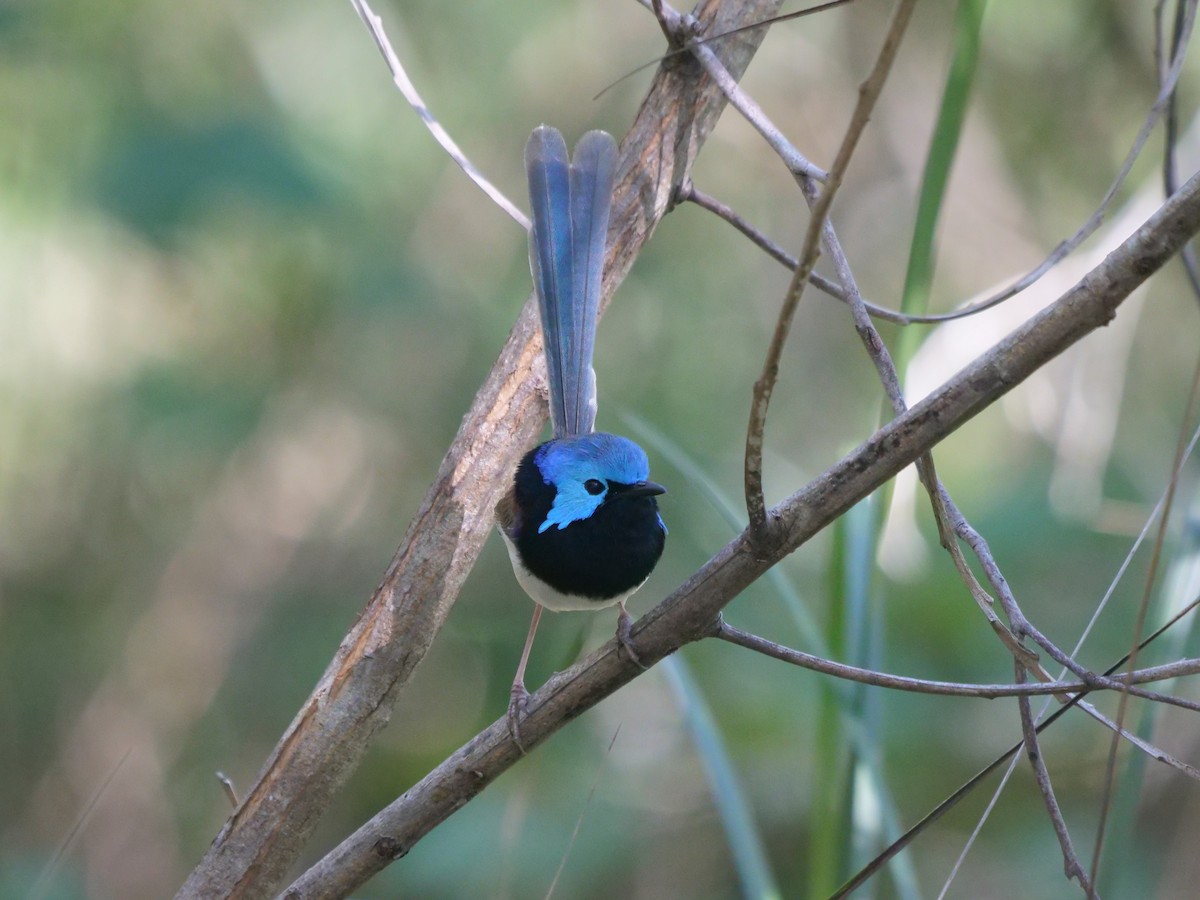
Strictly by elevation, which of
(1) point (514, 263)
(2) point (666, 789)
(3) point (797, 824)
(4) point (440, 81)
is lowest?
(3) point (797, 824)

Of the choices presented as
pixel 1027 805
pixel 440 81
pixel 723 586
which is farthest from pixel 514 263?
pixel 723 586

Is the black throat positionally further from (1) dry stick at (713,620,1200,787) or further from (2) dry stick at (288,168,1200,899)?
(1) dry stick at (713,620,1200,787)

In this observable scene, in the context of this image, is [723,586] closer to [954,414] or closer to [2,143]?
[954,414]

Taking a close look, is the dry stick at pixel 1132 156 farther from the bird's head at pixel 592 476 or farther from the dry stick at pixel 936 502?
the bird's head at pixel 592 476

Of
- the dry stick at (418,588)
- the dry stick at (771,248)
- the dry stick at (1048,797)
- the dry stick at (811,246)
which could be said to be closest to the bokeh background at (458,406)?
the dry stick at (771,248)

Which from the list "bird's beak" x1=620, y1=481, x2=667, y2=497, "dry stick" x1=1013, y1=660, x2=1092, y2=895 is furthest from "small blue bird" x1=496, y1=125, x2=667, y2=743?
"dry stick" x1=1013, y1=660, x2=1092, y2=895

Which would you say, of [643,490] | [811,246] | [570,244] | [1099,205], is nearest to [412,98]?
[570,244]
